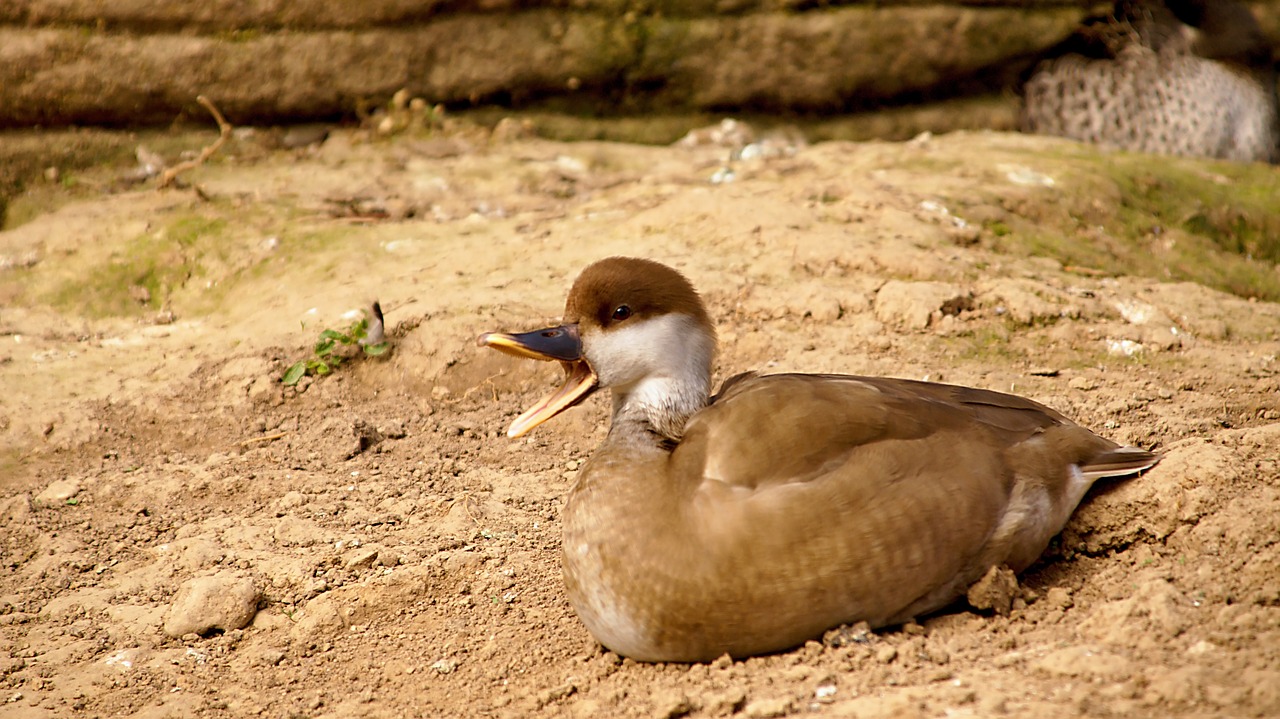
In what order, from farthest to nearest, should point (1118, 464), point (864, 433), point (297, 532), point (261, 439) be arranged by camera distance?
point (261, 439)
point (297, 532)
point (1118, 464)
point (864, 433)

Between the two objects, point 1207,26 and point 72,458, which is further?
point 1207,26

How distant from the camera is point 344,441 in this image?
4137 millimetres

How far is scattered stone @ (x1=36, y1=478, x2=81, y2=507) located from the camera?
3.87 meters

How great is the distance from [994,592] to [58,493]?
10.2 ft

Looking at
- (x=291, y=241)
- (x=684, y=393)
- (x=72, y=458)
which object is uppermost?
(x=684, y=393)

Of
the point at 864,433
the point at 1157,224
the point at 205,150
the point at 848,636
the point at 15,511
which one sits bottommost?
the point at 15,511

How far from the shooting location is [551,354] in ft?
10.2

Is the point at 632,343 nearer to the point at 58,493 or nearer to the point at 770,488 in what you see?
the point at 770,488

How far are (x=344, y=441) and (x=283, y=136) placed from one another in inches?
109

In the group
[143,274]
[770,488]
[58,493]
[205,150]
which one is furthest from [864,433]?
[205,150]

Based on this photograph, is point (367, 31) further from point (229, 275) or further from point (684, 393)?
point (684, 393)

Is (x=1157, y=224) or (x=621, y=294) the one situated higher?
(x=621, y=294)

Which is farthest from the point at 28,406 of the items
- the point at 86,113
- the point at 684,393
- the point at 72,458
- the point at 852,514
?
the point at 852,514

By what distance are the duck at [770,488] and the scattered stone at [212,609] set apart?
3.24ft
